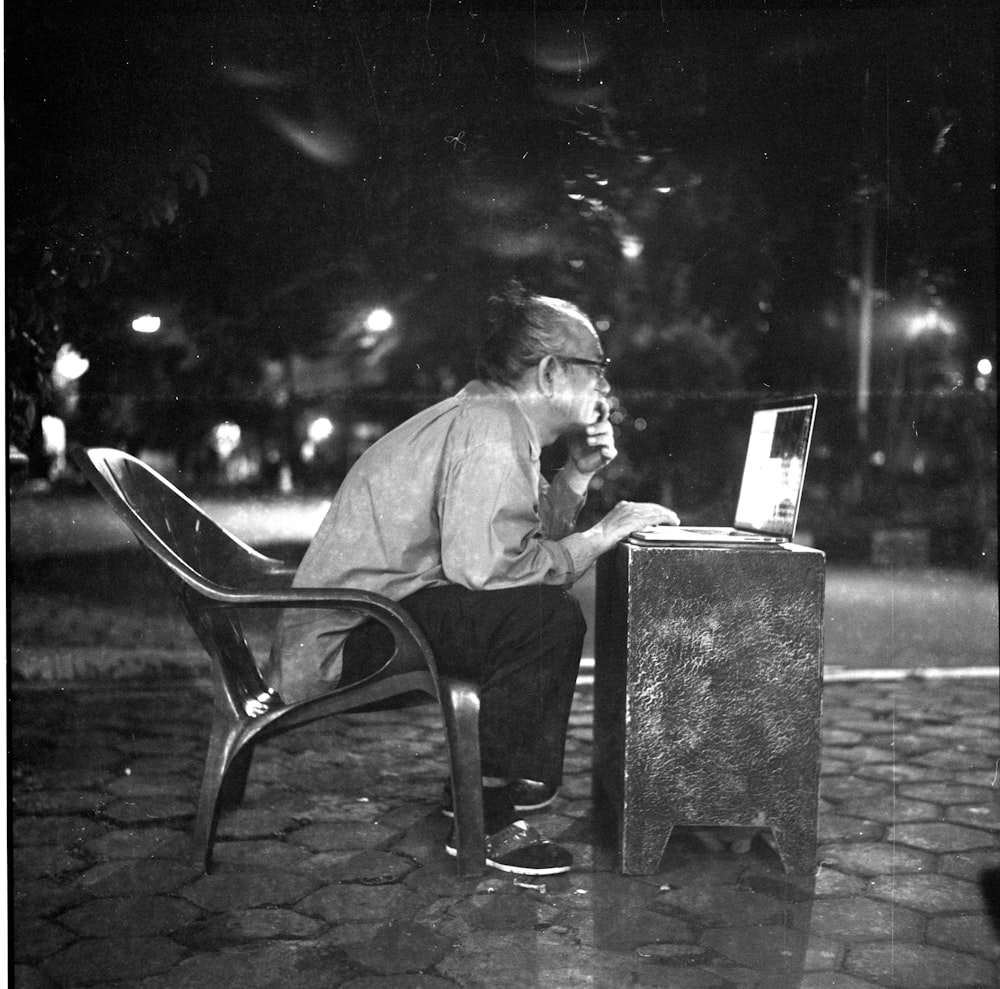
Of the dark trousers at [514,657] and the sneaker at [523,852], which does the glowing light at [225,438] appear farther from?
the sneaker at [523,852]

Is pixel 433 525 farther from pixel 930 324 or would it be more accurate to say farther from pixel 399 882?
pixel 930 324

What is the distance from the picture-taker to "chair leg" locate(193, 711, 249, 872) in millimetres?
2934

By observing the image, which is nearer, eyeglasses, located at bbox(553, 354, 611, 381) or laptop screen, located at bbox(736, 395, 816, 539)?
laptop screen, located at bbox(736, 395, 816, 539)

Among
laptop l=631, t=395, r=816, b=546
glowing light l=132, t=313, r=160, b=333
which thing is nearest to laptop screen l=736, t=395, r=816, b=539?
laptop l=631, t=395, r=816, b=546

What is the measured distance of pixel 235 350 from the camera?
10.1 feet

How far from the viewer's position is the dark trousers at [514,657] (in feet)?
9.60

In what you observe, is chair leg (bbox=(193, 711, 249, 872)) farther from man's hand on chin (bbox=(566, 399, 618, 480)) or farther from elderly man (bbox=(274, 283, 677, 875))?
man's hand on chin (bbox=(566, 399, 618, 480))

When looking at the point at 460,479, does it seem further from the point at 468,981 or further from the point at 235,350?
the point at 468,981

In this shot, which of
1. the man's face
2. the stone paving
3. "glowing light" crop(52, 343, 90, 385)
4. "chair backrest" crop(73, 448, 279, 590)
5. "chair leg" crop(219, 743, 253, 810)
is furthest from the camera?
"chair leg" crop(219, 743, 253, 810)

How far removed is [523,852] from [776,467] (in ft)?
4.07

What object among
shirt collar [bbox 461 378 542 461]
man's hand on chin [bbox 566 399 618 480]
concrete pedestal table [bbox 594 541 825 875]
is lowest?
concrete pedestal table [bbox 594 541 825 875]

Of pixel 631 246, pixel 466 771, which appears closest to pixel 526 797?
pixel 466 771

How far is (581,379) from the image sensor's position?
3.14 m

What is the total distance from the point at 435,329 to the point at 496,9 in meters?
0.84
